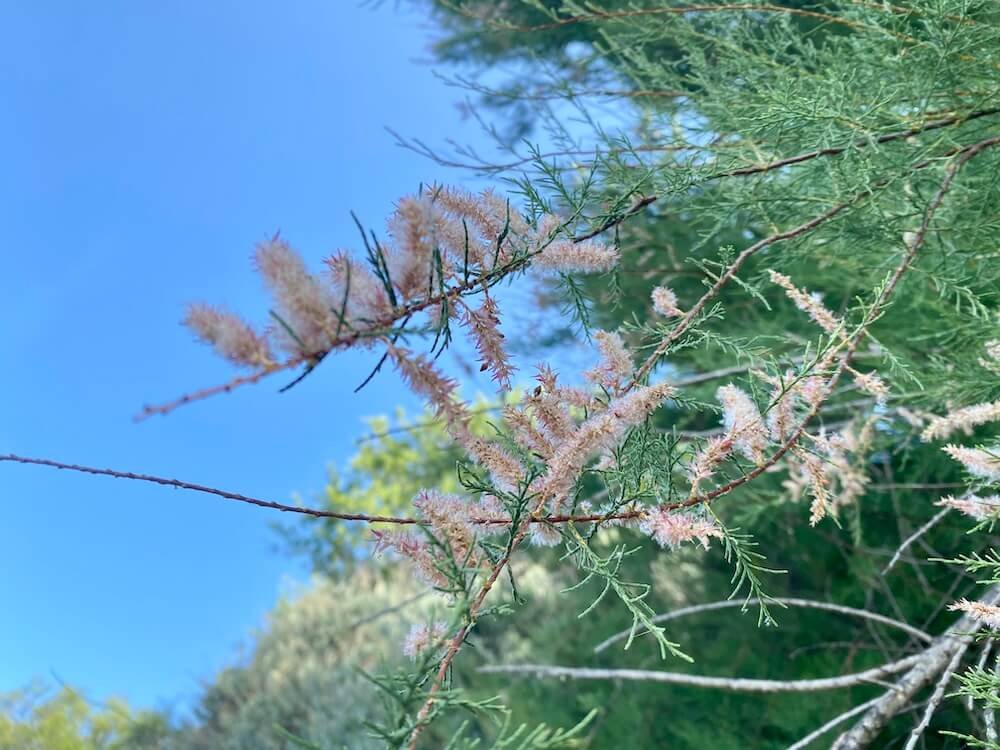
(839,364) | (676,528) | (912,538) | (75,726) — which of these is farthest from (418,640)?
(75,726)

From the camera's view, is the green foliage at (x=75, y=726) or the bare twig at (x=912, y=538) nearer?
the bare twig at (x=912, y=538)

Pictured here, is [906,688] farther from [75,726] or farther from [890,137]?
[75,726]

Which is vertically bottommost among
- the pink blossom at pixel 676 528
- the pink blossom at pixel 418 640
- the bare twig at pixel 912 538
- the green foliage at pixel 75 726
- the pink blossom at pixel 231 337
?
the bare twig at pixel 912 538

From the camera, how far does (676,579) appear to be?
502 cm

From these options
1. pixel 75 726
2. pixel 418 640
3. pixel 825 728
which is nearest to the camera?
pixel 418 640

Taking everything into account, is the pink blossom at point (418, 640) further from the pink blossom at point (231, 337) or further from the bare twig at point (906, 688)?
the bare twig at point (906, 688)

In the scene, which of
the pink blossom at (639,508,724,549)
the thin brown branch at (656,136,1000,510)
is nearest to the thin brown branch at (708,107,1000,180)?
the thin brown branch at (656,136,1000,510)

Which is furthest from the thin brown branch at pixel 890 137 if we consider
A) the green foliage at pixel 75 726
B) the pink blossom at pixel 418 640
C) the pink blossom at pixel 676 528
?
the green foliage at pixel 75 726

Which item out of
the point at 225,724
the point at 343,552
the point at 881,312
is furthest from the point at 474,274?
the point at 343,552

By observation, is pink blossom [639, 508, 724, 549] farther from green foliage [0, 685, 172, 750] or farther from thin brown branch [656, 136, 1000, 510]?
green foliage [0, 685, 172, 750]

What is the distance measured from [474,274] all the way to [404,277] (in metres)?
0.12

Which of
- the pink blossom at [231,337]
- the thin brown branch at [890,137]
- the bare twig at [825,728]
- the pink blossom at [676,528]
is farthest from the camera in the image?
the bare twig at [825,728]

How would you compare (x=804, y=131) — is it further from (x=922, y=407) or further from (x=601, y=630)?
(x=601, y=630)

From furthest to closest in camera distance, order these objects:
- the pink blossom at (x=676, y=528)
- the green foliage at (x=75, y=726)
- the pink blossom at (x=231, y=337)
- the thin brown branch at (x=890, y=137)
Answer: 1. the green foliage at (x=75, y=726)
2. the thin brown branch at (x=890, y=137)
3. the pink blossom at (x=676, y=528)
4. the pink blossom at (x=231, y=337)
